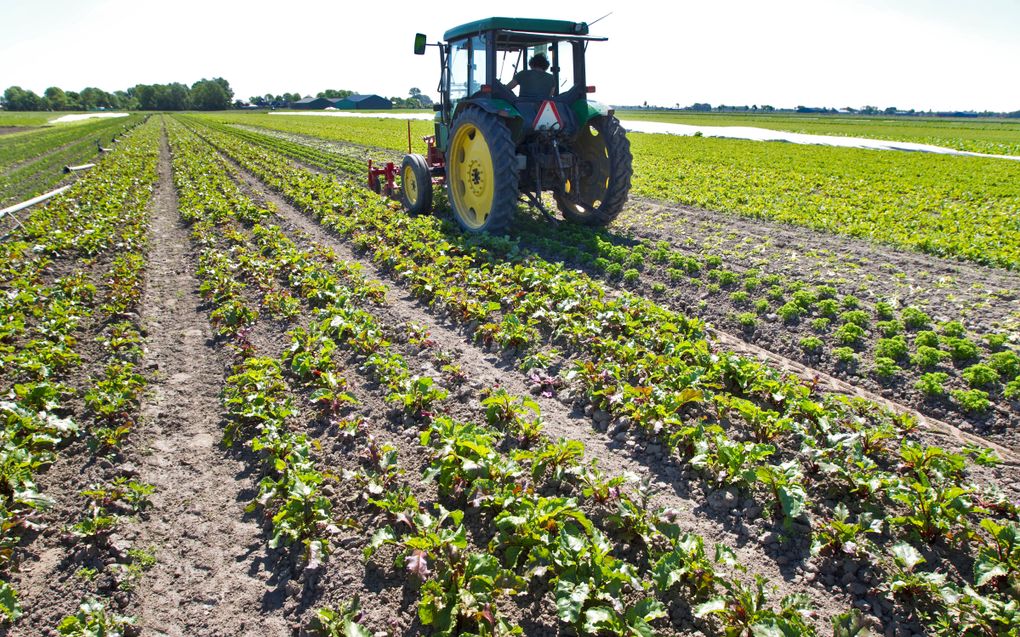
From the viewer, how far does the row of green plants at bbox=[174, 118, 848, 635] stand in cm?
246

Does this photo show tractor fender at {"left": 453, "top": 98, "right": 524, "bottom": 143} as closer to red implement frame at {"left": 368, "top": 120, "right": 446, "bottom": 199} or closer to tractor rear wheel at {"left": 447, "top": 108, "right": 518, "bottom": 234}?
tractor rear wheel at {"left": 447, "top": 108, "right": 518, "bottom": 234}

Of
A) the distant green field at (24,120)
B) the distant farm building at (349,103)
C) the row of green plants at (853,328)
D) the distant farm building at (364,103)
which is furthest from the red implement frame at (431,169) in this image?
the distant farm building at (349,103)

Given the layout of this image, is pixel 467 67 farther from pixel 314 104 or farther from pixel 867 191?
pixel 314 104

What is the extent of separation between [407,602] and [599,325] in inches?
125

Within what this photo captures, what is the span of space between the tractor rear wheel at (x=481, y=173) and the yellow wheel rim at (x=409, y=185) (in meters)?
1.18

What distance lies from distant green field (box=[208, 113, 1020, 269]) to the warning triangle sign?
4327 millimetres

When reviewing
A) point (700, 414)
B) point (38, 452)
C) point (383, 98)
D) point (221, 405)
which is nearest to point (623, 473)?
point (700, 414)

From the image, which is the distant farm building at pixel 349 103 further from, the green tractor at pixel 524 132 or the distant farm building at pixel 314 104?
the green tractor at pixel 524 132

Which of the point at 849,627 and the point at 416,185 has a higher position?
the point at 416,185

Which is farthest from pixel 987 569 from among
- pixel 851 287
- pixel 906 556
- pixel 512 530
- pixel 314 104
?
pixel 314 104

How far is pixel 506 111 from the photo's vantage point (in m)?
7.89

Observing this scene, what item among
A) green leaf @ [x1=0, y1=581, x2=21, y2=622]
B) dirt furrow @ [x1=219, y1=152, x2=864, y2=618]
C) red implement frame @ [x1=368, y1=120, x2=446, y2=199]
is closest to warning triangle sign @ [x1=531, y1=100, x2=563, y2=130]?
red implement frame @ [x1=368, y1=120, x2=446, y2=199]

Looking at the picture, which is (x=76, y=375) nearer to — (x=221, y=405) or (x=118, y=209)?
(x=221, y=405)

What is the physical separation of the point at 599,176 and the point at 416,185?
10.4ft
